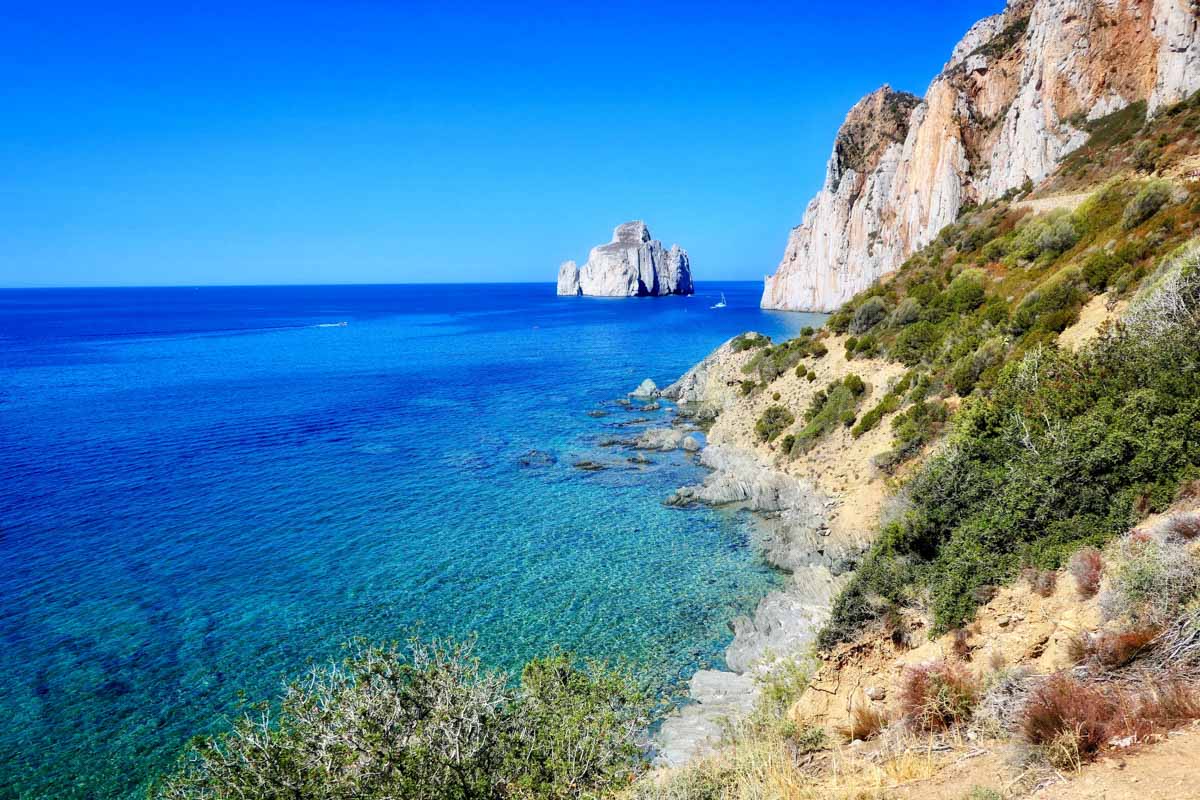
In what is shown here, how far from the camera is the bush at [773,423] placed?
96.5ft

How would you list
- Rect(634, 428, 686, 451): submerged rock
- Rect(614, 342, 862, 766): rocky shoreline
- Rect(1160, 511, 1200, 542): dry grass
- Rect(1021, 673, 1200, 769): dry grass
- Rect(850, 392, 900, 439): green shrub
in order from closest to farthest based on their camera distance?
Rect(1021, 673, 1200, 769): dry grass
Rect(1160, 511, 1200, 542): dry grass
Rect(614, 342, 862, 766): rocky shoreline
Rect(850, 392, 900, 439): green shrub
Rect(634, 428, 686, 451): submerged rock

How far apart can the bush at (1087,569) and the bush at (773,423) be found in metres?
19.5

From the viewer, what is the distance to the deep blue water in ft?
50.5

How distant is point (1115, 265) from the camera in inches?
750

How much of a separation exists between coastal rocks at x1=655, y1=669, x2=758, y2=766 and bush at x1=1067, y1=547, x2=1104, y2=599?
234 inches

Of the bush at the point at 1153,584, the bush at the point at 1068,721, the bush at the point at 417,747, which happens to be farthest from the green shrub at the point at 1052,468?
the bush at the point at 417,747

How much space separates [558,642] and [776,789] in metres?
10.8

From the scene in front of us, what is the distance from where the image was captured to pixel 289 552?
22844 millimetres

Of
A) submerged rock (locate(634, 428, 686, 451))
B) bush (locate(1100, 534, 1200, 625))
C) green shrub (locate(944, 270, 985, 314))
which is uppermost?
green shrub (locate(944, 270, 985, 314))

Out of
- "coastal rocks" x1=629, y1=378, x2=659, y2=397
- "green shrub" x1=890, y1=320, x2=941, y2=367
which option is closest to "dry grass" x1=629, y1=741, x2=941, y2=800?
"green shrub" x1=890, y1=320, x2=941, y2=367

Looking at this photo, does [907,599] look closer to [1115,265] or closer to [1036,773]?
[1036,773]

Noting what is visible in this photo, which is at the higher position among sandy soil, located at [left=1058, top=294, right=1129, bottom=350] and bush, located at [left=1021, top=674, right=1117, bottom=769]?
sandy soil, located at [left=1058, top=294, right=1129, bottom=350]

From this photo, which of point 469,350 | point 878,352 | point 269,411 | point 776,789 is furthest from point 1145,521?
point 469,350

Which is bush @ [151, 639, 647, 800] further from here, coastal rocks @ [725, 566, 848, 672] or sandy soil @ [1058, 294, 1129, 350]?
sandy soil @ [1058, 294, 1129, 350]
